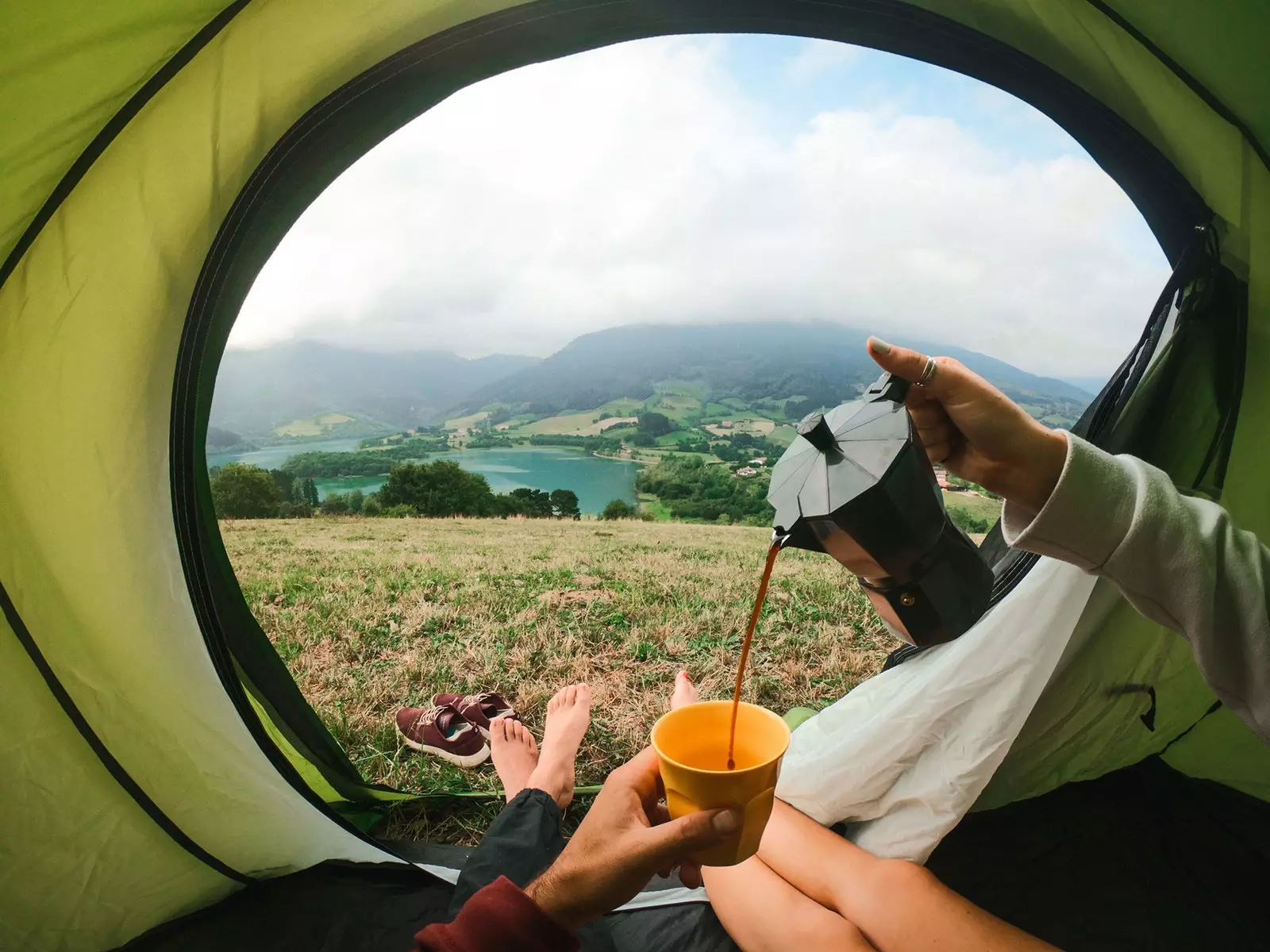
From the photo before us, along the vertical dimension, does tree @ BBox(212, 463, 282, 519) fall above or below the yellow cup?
above

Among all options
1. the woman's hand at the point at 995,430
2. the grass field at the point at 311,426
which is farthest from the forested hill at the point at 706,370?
the grass field at the point at 311,426

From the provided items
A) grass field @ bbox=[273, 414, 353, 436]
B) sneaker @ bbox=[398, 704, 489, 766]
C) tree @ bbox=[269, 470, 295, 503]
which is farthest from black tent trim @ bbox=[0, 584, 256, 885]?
grass field @ bbox=[273, 414, 353, 436]

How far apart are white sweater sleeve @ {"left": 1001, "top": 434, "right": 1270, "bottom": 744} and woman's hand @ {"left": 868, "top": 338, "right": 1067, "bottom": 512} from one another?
0.03 metres

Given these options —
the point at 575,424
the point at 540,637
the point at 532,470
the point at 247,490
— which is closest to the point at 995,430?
the point at 540,637

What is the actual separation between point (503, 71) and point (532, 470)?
8.25 metres

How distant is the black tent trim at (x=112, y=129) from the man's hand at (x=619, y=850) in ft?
3.17

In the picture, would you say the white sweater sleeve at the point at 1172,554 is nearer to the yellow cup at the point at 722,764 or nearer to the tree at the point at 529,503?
the yellow cup at the point at 722,764

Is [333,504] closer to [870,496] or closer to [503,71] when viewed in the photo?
[503,71]

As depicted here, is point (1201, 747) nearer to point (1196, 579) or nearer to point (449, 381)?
point (1196, 579)

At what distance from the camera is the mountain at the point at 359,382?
1277 centimetres

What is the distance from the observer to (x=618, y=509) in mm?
6641

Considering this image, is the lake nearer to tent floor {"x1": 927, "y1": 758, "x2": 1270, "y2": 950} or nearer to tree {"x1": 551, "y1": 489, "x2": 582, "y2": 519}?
tree {"x1": 551, "y1": 489, "x2": 582, "y2": 519}

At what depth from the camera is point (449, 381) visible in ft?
59.8

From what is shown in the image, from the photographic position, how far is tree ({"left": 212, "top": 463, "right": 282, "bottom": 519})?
7.25m
